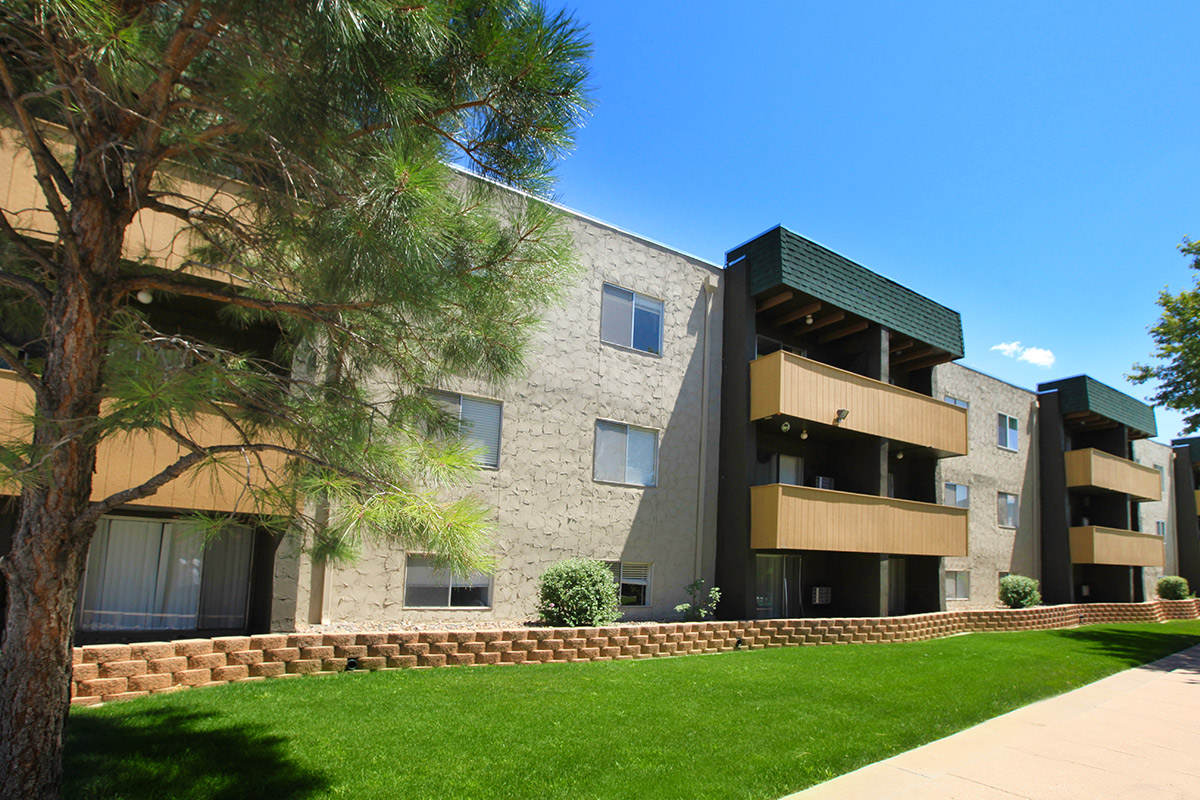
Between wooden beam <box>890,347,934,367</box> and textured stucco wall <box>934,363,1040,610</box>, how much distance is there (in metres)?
2.25

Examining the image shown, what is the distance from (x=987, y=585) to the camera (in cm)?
2292

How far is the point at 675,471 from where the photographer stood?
597 inches

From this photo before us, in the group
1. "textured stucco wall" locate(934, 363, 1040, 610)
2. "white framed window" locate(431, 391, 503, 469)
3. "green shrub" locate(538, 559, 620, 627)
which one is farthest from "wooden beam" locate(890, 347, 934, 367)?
"white framed window" locate(431, 391, 503, 469)

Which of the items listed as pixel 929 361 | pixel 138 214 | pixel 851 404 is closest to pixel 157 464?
pixel 138 214

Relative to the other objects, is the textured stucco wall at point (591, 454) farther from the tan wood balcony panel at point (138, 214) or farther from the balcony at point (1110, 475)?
the balcony at point (1110, 475)

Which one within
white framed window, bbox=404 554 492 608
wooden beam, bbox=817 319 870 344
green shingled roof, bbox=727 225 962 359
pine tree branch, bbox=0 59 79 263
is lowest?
white framed window, bbox=404 554 492 608

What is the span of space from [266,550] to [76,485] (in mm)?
7099

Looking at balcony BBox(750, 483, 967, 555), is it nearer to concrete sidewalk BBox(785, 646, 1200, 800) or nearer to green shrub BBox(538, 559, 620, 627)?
green shrub BBox(538, 559, 620, 627)

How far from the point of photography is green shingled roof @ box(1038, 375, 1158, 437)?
25.7 meters

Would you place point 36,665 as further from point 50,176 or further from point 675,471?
point 675,471

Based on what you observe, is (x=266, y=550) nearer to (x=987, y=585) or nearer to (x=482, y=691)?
(x=482, y=691)

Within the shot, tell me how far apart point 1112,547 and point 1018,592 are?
6.75 metres

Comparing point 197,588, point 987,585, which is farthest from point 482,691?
point 987,585

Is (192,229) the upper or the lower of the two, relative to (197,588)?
upper
